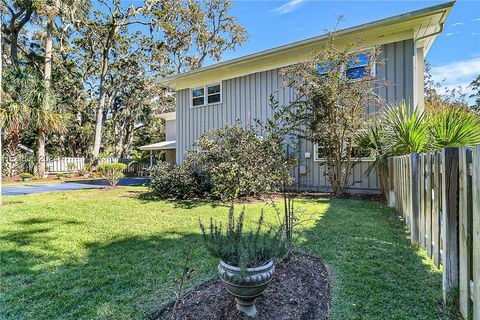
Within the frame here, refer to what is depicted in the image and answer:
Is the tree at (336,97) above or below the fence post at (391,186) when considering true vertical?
above

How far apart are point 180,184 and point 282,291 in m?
6.44

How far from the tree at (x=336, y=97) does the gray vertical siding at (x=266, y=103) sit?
601mm

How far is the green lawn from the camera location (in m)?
2.36

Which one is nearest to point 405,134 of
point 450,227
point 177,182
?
point 450,227

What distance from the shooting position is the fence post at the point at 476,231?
1.79m

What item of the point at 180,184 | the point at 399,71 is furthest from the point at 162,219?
the point at 399,71

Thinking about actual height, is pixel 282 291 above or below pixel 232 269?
below

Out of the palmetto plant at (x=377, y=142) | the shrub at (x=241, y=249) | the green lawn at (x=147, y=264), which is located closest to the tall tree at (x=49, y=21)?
the green lawn at (x=147, y=264)

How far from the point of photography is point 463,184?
2061 mm

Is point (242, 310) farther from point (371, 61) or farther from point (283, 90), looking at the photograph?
point (283, 90)

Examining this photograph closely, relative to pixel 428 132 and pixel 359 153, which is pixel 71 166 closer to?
pixel 359 153

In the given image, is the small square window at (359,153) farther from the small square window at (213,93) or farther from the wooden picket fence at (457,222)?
the small square window at (213,93)

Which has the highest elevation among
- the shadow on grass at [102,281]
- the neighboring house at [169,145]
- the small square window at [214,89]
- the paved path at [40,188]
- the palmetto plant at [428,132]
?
the small square window at [214,89]

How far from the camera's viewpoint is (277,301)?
7.45 feet
